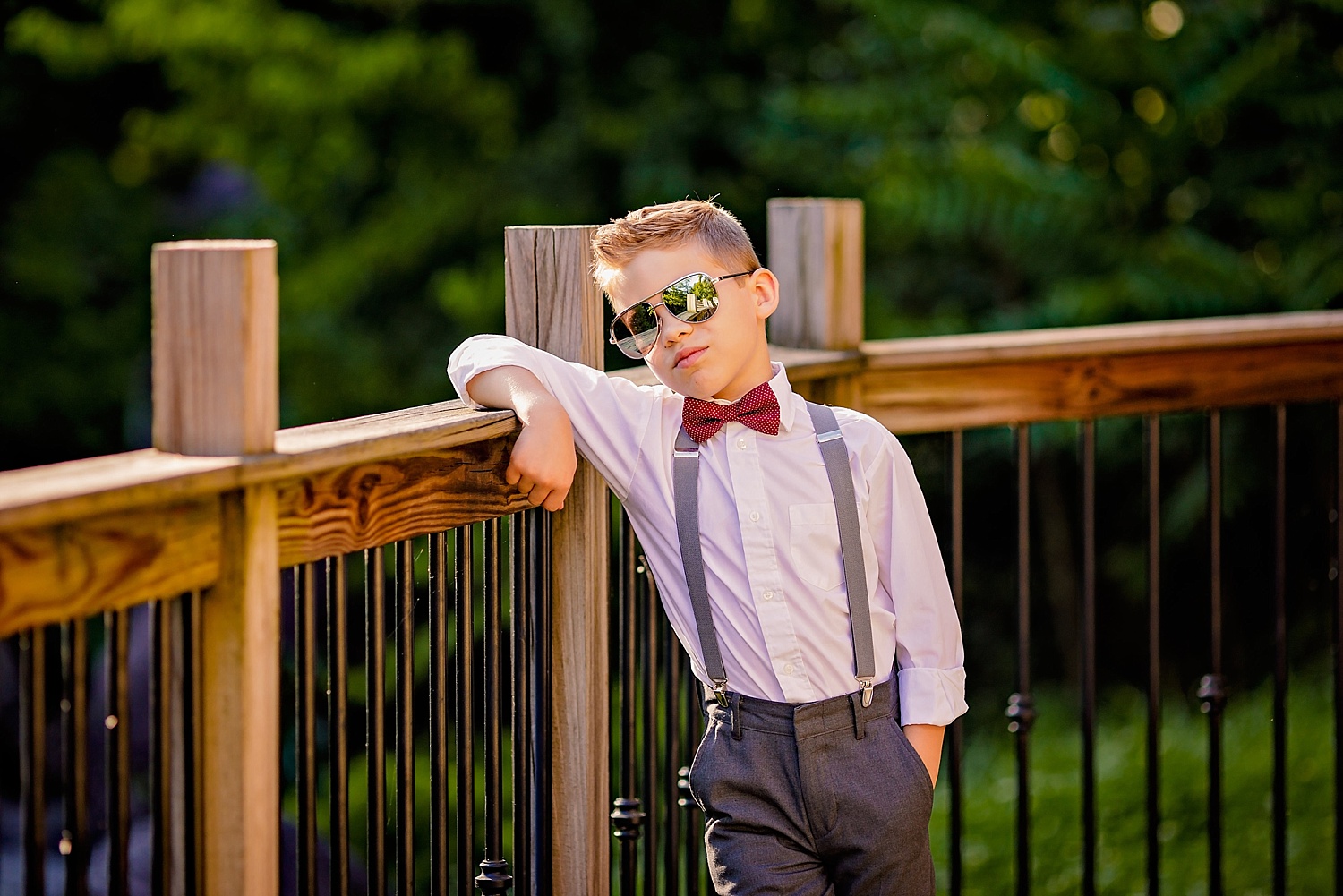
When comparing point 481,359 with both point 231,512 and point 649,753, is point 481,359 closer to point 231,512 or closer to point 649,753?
point 231,512

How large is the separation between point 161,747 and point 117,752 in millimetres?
82

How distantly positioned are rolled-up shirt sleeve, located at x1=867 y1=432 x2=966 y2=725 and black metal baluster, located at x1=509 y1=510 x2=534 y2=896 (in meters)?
0.52

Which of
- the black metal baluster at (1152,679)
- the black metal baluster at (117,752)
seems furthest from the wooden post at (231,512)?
the black metal baluster at (1152,679)

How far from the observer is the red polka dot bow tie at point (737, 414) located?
1994 mm

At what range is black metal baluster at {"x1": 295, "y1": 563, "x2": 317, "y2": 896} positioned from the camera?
1545mm

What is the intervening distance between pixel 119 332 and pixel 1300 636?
22.8ft

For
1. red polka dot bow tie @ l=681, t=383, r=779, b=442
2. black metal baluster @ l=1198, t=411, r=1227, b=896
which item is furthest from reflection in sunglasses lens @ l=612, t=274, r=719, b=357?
black metal baluster @ l=1198, t=411, r=1227, b=896

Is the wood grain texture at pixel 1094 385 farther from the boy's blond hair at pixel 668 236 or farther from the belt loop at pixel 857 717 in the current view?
the belt loop at pixel 857 717

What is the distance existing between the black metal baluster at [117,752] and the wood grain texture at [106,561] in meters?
0.04

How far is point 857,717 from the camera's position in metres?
1.94

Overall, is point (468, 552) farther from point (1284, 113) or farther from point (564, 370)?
point (1284, 113)

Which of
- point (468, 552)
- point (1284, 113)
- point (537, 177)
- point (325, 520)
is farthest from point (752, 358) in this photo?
point (537, 177)

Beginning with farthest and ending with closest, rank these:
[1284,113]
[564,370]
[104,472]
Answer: [1284,113]
[564,370]
[104,472]

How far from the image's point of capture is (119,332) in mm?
8531
